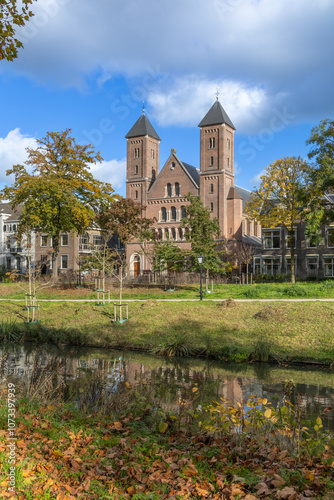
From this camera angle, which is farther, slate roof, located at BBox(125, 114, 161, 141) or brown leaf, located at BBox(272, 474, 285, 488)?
slate roof, located at BBox(125, 114, 161, 141)

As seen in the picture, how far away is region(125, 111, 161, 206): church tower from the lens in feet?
192

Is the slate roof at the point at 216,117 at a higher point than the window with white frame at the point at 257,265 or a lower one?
higher

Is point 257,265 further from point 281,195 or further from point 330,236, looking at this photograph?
point 281,195

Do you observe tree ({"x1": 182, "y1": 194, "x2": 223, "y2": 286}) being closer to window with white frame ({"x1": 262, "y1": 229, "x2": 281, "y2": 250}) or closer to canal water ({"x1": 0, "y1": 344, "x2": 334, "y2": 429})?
canal water ({"x1": 0, "y1": 344, "x2": 334, "y2": 429})

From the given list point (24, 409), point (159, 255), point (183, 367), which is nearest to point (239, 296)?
point (159, 255)

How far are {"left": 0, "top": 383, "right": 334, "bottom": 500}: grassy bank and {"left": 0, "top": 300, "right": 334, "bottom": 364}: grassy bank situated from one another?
821cm

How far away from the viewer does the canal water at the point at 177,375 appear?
10305 millimetres

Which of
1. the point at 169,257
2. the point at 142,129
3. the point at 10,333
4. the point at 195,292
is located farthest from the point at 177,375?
the point at 142,129

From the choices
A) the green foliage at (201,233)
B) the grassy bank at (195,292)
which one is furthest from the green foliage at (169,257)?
the grassy bank at (195,292)

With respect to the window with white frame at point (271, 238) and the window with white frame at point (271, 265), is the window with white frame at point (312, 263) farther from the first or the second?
the window with white frame at point (271, 238)

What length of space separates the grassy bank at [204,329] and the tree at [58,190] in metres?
10.9

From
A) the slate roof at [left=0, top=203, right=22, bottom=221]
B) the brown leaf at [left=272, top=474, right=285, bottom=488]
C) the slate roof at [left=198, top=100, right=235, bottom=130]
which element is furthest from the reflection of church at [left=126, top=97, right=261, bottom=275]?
the brown leaf at [left=272, top=474, right=285, bottom=488]

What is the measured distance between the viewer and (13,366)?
44.4ft

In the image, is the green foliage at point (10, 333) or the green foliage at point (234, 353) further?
the green foliage at point (10, 333)
